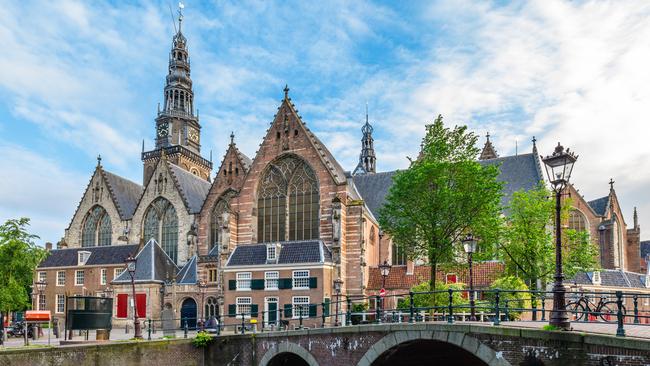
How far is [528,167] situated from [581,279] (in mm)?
9827

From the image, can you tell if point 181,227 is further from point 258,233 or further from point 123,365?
point 123,365

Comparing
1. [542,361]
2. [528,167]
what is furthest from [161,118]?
[542,361]

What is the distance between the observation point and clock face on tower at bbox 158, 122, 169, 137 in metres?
67.7

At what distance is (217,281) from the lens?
44.2 m

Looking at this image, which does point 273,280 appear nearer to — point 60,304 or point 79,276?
point 79,276

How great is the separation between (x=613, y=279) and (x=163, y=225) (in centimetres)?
3939

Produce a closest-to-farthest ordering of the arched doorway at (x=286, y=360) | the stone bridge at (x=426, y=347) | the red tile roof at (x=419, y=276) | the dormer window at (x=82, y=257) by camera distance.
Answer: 1. the stone bridge at (x=426, y=347)
2. the arched doorway at (x=286, y=360)
3. the red tile roof at (x=419, y=276)
4. the dormer window at (x=82, y=257)

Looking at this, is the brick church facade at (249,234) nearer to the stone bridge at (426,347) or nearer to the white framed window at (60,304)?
the white framed window at (60,304)

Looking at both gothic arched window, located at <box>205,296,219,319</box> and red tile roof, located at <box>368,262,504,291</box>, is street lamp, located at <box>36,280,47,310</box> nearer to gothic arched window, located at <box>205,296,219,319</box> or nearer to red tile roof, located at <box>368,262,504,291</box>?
gothic arched window, located at <box>205,296,219,319</box>

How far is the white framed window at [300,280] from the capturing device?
3869cm

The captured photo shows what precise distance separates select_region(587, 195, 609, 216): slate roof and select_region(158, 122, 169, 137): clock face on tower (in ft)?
156

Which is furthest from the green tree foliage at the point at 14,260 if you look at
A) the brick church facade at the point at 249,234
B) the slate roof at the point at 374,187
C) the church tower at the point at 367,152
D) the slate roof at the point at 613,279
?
the church tower at the point at 367,152

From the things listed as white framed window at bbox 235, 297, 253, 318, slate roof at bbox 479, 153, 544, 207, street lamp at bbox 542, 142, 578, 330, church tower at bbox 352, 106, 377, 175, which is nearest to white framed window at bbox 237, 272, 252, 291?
white framed window at bbox 235, 297, 253, 318

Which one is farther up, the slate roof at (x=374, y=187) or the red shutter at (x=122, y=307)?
the slate roof at (x=374, y=187)
